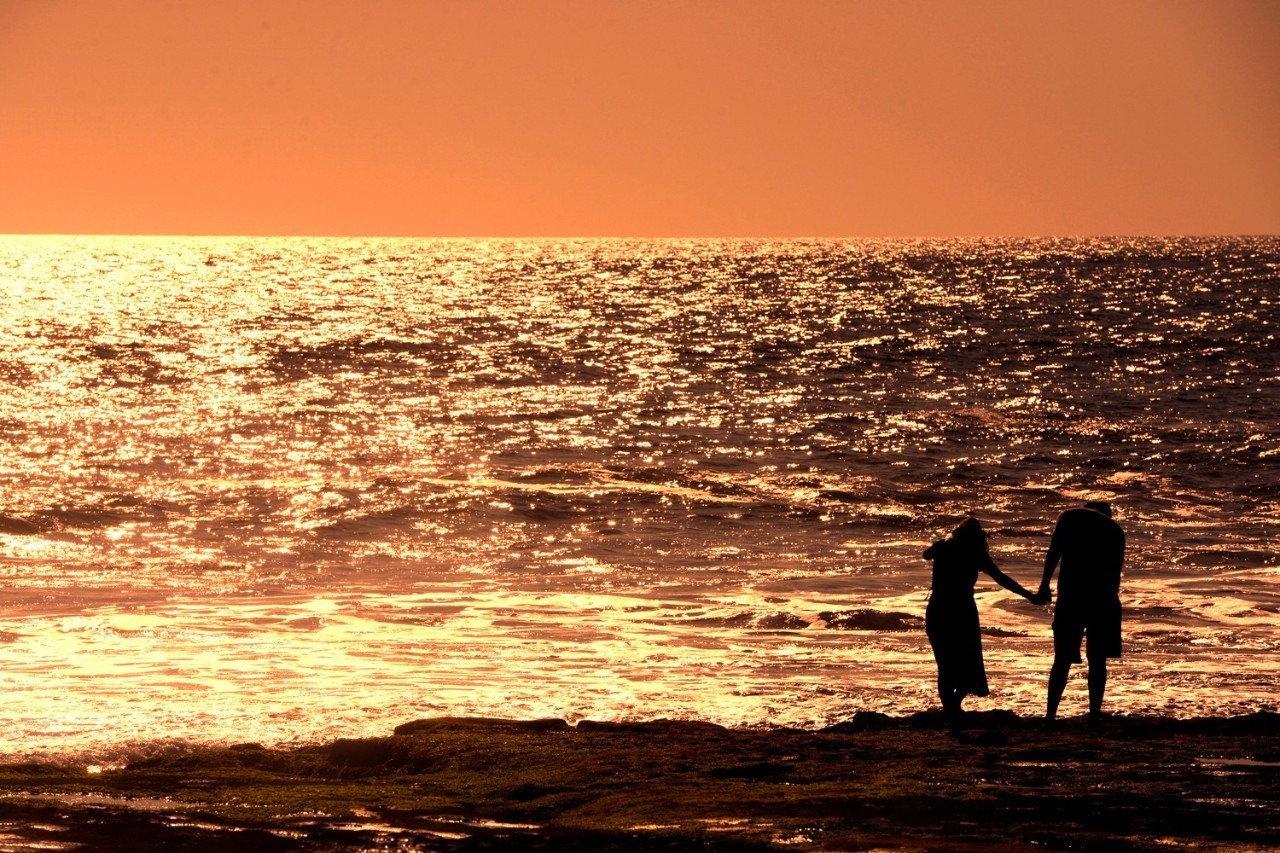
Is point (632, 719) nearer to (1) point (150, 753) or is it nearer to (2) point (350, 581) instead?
(1) point (150, 753)

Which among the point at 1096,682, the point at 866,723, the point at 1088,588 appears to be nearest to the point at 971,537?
the point at 1088,588

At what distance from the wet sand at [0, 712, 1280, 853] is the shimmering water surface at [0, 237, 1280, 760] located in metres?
1.70

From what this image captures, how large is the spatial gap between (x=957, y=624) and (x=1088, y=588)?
91cm

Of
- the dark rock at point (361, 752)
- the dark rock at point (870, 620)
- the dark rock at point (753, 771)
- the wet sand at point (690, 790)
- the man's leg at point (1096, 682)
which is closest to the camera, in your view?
the wet sand at point (690, 790)

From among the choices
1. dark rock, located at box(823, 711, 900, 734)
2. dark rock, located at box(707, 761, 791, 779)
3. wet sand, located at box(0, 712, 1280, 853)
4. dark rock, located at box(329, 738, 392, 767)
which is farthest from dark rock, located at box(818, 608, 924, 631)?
dark rock, located at box(707, 761, 791, 779)

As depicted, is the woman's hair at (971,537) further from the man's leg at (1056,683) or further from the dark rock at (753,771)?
the dark rock at (753,771)

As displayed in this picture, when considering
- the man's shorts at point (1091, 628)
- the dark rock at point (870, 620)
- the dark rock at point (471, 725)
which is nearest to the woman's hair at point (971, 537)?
the man's shorts at point (1091, 628)

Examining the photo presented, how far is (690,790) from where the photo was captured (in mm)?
8742

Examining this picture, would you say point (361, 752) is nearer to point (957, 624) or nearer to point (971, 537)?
point (957, 624)

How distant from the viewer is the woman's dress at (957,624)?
11.1 metres

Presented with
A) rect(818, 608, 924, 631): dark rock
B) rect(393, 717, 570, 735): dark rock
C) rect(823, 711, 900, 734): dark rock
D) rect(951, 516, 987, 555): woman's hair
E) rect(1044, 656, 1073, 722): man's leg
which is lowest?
rect(823, 711, 900, 734): dark rock

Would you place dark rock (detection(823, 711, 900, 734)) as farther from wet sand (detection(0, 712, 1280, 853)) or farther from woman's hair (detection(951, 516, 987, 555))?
woman's hair (detection(951, 516, 987, 555))

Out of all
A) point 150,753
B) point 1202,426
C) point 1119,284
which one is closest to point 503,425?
point 1202,426

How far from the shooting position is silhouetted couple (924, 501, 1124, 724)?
1084 cm
